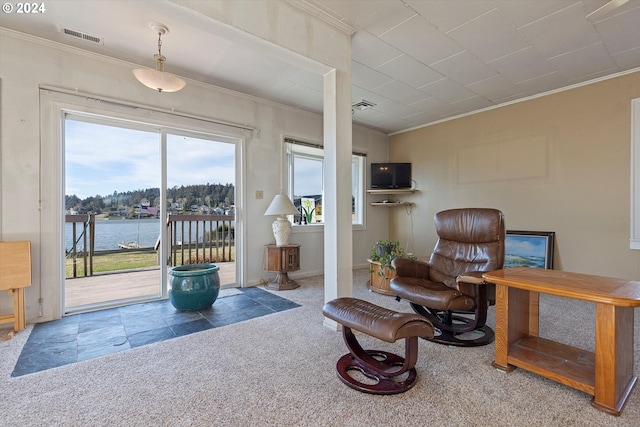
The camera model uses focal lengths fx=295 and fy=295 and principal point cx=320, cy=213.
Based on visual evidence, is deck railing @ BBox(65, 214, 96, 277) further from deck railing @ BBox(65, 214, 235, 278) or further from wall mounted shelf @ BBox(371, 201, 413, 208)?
wall mounted shelf @ BBox(371, 201, 413, 208)

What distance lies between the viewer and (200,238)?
402 centimetres

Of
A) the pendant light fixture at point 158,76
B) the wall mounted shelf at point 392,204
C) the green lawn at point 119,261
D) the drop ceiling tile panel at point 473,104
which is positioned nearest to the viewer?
the pendant light fixture at point 158,76

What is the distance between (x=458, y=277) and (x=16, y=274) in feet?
11.8

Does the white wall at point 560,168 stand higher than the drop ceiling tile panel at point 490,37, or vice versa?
the drop ceiling tile panel at point 490,37

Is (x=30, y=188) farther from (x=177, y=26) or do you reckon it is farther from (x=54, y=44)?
(x=177, y=26)

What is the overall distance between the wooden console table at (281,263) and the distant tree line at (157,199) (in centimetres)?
90

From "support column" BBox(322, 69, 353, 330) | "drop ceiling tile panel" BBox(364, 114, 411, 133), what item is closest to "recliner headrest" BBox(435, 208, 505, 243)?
"support column" BBox(322, 69, 353, 330)

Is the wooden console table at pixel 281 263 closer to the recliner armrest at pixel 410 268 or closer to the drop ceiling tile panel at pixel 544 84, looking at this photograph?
the recliner armrest at pixel 410 268

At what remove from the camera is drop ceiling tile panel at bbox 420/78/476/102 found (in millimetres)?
3832

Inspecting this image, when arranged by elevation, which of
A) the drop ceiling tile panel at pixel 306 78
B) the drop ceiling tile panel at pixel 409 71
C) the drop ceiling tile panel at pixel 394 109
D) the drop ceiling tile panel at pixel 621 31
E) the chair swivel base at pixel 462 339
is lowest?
the chair swivel base at pixel 462 339

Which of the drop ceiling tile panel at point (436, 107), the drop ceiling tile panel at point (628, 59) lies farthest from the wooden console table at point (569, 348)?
the drop ceiling tile panel at point (436, 107)

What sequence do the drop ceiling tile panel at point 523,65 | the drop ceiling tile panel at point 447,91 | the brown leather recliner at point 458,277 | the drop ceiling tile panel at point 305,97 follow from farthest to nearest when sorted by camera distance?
the drop ceiling tile panel at point 305,97 → the drop ceiling tile panel at point 447,91 → the drop ceiling tile panel at point 523,65 → the brown leather recliner at point 458,277

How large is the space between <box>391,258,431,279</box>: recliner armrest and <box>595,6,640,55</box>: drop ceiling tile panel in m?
2.65

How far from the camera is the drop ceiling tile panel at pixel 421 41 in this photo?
2.66 metres
